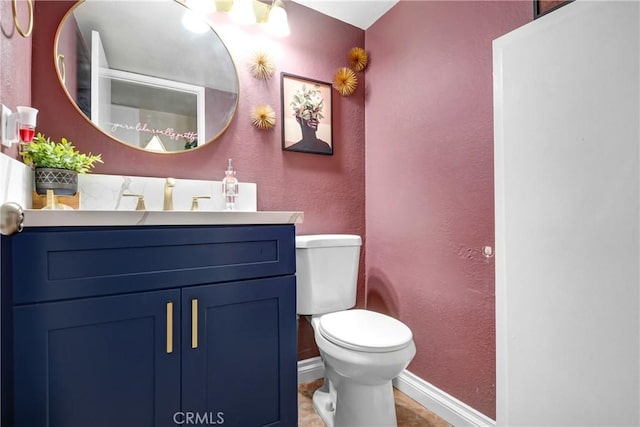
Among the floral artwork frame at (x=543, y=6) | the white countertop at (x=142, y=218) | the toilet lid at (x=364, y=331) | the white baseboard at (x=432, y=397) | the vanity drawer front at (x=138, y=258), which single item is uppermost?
the floral artwork frame at (x=543, y=6)

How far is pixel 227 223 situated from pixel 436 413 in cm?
134

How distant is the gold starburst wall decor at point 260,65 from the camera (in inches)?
65.2

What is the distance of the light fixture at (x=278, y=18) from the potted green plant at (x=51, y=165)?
1.13 meters

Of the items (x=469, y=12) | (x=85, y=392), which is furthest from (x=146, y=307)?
(x=469, y=12)

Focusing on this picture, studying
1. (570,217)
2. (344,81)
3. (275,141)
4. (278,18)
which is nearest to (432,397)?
(570,217)

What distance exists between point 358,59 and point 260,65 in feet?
2.12

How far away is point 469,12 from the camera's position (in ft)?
4.49

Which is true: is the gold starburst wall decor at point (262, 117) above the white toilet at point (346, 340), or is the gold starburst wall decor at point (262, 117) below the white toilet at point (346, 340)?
above

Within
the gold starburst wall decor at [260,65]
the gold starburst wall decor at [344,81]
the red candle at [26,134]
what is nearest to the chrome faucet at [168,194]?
the red candle at [26,134]

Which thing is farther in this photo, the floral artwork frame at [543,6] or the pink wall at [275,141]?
the pink wall at [275,141]

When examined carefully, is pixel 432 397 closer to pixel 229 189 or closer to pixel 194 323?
pixel 194 323

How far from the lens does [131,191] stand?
53.9 inches

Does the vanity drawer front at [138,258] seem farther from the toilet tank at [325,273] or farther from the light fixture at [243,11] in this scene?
the light fixture at [243,11]

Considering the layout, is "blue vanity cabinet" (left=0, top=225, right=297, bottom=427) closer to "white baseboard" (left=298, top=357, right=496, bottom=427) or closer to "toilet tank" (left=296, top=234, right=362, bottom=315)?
"toilet tank" (left=296, top=234, right=362, bottom=315)
